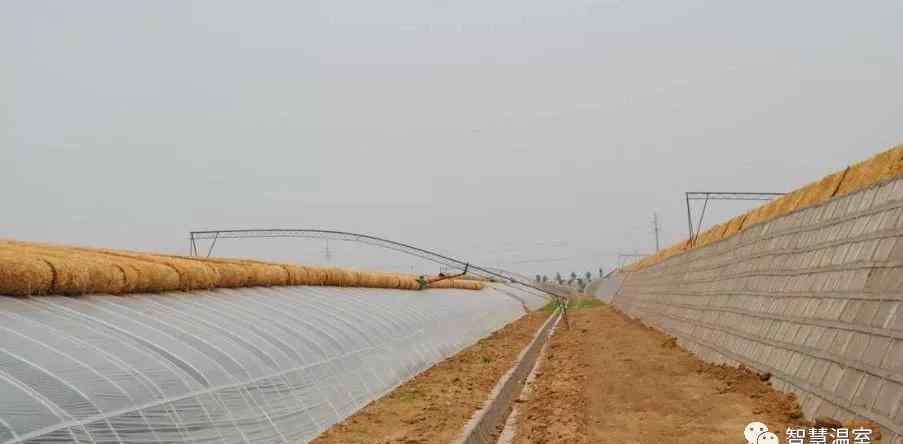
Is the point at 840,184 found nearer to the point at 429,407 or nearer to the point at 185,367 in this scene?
the point at 429,407

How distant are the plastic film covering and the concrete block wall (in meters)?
7.29

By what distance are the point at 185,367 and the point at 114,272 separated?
2815mm

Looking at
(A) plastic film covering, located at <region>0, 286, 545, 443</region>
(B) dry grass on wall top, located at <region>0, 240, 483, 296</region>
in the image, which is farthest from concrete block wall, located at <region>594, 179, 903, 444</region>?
(B) dry grass on wall top, located at <region>0, 240, 483, 296</region>

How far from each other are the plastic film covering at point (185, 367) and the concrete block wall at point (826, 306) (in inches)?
287

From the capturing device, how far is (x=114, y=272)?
1164cm

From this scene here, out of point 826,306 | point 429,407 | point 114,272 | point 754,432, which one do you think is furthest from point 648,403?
point 114,272

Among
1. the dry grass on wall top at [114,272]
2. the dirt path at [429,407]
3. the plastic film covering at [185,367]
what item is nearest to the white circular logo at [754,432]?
the dirt path at [429,407]

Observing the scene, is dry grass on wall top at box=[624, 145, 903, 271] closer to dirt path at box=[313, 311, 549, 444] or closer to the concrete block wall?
the concrete block wall

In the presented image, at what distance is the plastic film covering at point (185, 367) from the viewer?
7277mm

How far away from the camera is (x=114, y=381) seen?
26.6 ft

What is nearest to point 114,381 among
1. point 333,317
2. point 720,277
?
point 333,317

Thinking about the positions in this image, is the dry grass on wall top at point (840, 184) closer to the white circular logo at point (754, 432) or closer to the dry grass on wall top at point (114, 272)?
the white circular logo at point (754, 432)

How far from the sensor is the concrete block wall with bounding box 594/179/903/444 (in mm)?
8492

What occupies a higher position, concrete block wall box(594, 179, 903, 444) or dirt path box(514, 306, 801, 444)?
concrete block wall box(594, 179, 903, 444)
